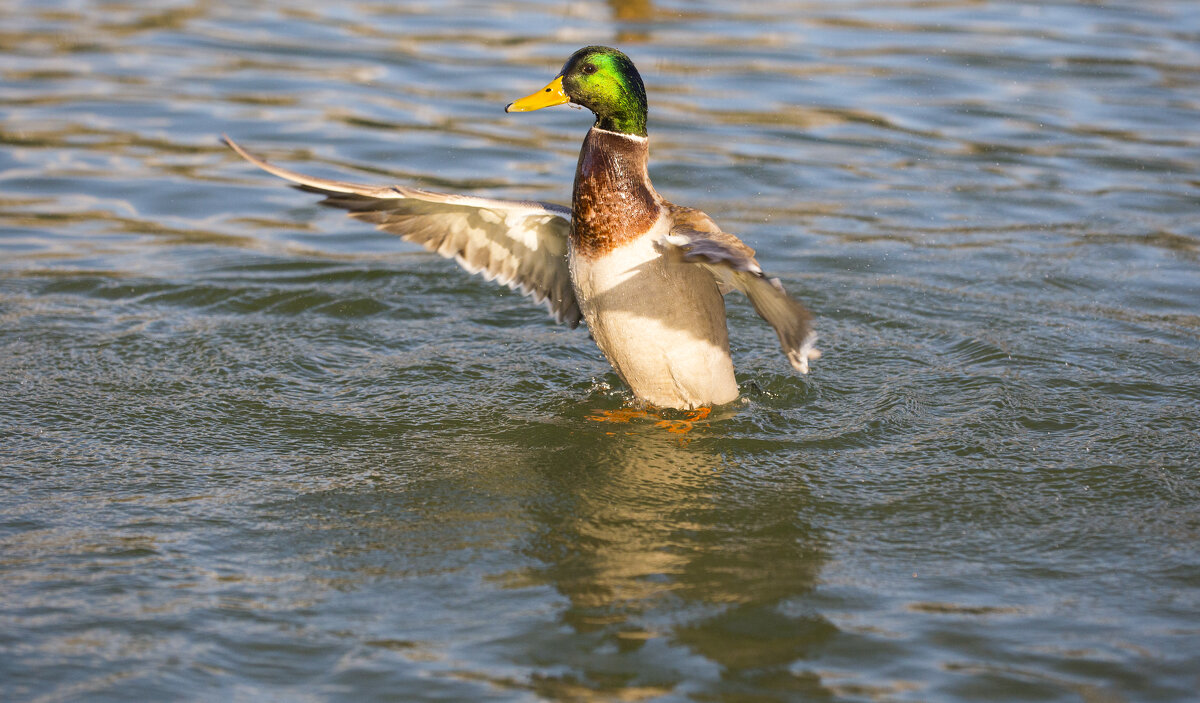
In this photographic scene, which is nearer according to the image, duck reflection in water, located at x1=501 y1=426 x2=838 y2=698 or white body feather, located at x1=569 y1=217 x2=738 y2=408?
duck reflection in water, located at x1=501 y1=426 x2=838 y2=698

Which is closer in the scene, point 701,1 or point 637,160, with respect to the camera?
point 637,160

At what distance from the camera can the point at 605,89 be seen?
188 inches

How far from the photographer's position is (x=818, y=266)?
6.95 meters

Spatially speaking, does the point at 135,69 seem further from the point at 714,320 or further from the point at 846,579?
the point at 846,579

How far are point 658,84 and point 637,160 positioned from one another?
19.8 feet

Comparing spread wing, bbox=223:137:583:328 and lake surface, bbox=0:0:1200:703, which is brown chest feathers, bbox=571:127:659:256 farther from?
lake surface, bbox=0:0:1200:703

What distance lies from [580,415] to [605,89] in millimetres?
1290

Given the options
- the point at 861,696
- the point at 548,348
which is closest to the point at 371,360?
the point at 548,348

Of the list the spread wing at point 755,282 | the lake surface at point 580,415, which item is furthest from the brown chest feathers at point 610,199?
the lake surface at point 580,415

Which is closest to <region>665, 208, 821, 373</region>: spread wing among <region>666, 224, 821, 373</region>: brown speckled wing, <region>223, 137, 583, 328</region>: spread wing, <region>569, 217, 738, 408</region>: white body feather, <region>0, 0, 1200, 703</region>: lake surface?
<region>666, 224, 821, 373</region>: brown speckled wing

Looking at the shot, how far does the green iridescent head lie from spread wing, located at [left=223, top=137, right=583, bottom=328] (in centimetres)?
41

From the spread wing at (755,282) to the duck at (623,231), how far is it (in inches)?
0.7

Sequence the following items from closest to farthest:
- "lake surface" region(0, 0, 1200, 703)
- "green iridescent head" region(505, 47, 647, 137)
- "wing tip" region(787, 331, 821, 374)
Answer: "lake surface" region(0, 0, 1200, 703), "wing tip" region(787, 331, 821, 374), "green iridescent head" region(505, 47, 647, 137)

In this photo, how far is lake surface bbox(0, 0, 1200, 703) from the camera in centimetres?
343
